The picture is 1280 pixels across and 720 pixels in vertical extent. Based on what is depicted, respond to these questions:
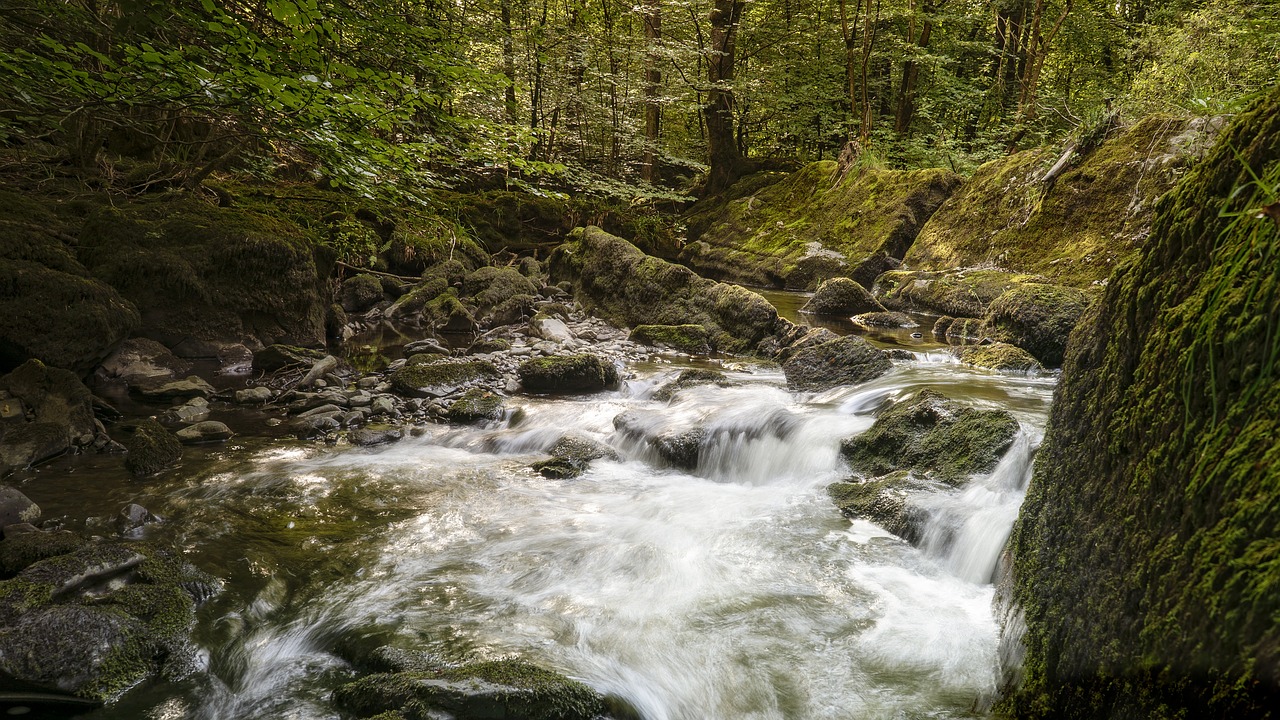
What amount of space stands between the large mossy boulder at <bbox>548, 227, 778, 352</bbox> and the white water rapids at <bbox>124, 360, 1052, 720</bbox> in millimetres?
3869

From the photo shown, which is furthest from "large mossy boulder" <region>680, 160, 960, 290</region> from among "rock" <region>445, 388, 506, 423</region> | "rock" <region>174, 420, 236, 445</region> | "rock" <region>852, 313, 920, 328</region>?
"rock" <region>174, 420, 236, 445</region>

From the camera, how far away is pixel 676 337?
11133 millimetres

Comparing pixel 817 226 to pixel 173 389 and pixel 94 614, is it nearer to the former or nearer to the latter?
pixel 173 389

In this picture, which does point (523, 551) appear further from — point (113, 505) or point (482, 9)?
point (482, 9)

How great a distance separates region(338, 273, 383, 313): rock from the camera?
12.7 metres

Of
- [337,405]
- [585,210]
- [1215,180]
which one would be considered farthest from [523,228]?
[1215,180]

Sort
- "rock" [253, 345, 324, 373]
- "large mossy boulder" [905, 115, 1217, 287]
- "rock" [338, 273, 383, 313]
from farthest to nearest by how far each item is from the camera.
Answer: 1. "rock" [338, 273, 383, 313]
2. "large mossy boulder" [905, 115, 1217, 287]
3. "rock" [253, 345, 324, 373]

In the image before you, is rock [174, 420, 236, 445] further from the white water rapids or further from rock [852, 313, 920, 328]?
rock [852, 313, 920, 328]

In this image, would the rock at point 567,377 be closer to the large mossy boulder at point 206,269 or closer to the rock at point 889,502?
the large mossy boulder at point 206,269

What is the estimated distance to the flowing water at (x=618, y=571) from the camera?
10.5 feet

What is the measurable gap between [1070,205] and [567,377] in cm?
872

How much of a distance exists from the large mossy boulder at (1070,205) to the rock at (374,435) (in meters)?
9.70

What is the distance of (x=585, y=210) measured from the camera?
18.6m

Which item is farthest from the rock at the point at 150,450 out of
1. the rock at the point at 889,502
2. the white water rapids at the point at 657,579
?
the rock at the point at 889,502
